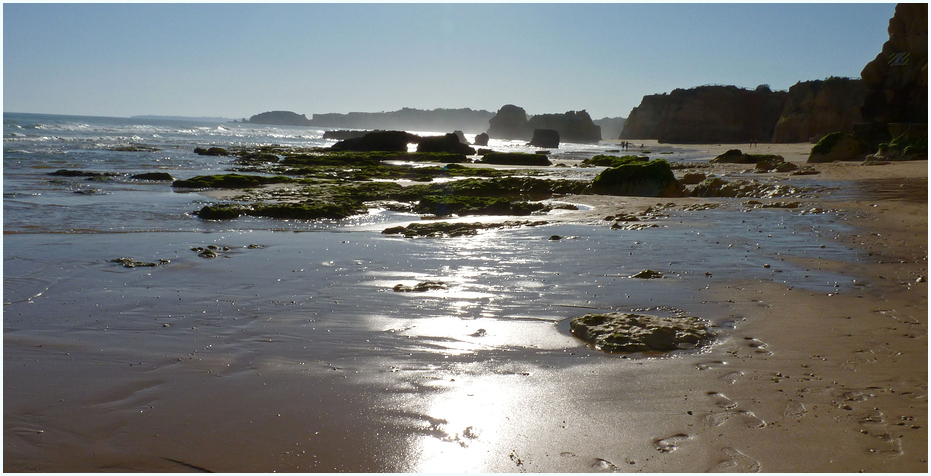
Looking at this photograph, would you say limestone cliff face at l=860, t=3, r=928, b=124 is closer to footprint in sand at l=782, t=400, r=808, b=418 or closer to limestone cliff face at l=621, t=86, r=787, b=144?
footprint in sand at l=782, t=400, r=808, b=418

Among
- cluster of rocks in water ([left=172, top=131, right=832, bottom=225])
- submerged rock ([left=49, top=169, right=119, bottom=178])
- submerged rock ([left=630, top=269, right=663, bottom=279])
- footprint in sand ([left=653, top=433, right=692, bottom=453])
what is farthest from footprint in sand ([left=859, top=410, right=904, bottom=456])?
submerged rock ([left=49, top=169, right=119, bottom=178])

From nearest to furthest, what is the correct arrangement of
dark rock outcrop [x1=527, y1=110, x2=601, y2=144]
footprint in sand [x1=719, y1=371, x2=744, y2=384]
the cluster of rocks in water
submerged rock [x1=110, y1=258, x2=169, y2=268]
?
footprint in sand [x1=719, y1=371, x2=744, y2=384], submerged rock [x1=110, y1=258, x2=169, y2=268], the cluster of rocks in water, dark rock outcrop [x1=527, y1=110, x2=601, y2=144]

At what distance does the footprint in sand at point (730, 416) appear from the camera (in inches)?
124

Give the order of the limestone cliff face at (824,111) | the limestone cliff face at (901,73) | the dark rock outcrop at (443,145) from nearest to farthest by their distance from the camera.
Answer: the limestone cliff face at (901,73) → the dark rock outcrop at (443,145) → the limestone cliff face at (824,111)

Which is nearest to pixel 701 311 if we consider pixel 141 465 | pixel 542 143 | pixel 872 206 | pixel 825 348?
pixel 825 348

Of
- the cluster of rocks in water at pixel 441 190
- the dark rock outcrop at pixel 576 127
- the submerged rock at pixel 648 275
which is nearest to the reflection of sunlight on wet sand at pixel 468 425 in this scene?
the submerged rock at pixel 648 275

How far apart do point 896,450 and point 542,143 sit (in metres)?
86.0

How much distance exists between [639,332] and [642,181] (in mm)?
12303

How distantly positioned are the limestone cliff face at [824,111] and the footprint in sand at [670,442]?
70387mm

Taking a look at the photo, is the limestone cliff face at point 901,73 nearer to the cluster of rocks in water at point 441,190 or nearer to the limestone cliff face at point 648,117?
the cluster of rocks in water at point 441,190

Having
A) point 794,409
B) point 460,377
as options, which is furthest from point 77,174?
point 794,409

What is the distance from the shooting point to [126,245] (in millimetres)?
8797

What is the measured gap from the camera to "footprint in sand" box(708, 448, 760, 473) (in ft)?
9.06

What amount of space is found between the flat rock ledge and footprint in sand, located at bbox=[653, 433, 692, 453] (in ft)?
4.13
